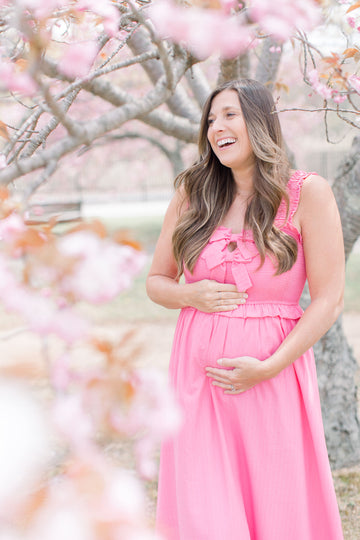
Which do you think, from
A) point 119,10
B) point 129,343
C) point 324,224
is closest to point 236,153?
point 324,224


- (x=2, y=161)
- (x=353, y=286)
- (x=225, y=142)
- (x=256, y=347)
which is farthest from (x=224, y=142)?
(x=353, y=286)

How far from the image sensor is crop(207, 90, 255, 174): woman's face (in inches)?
76.5

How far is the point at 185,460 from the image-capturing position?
77.4 inches

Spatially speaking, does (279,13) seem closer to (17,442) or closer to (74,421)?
(74,421)

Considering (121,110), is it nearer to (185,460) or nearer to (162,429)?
(162,429)

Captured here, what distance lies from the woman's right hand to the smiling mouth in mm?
490

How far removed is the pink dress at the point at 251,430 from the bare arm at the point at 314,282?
5 cm

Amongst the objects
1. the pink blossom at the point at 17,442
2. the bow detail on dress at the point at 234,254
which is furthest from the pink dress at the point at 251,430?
the pink blossom at the point at 17,442

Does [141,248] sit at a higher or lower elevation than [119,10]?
lower

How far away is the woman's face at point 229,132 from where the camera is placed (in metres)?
1.94

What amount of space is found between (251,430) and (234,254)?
622 millimetres

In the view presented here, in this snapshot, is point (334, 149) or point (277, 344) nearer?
point (277, 344)

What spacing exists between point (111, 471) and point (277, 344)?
113 cm

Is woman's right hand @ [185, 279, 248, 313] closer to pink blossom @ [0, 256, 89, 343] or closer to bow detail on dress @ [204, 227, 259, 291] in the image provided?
bow detail on dress @ [204, 227, 259, 291]
